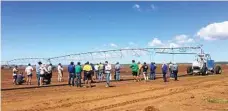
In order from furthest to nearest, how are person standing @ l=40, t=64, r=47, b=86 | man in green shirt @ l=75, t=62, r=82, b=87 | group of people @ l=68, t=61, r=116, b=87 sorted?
person standing @ l=40, t=64, r=47, b=86, man in green shirt @ l=75, t=62, r=82, b=87, group of people @ l=68, t=61, r=116, b=87

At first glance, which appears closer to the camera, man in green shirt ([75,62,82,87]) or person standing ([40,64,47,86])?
man in green shirt ([75,62,82,87])

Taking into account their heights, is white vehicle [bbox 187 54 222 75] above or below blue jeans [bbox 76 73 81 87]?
above

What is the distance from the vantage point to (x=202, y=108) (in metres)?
15.7

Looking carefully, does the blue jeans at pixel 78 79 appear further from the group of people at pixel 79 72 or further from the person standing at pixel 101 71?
the person standing at pixel 101 71

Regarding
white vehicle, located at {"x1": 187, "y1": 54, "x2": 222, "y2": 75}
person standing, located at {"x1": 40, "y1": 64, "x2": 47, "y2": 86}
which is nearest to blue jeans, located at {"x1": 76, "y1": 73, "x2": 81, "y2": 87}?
person standing, located at {"x1": 40, "y1": 64, "x2": 47, "y2": 86}

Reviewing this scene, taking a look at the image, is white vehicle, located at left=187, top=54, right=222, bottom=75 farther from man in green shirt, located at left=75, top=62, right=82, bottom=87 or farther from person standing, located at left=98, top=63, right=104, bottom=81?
man in green shirt, located at left=75, top=62, right=82, bottom=87

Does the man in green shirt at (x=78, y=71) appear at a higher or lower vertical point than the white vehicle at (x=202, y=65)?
lower

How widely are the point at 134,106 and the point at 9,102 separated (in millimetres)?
5385

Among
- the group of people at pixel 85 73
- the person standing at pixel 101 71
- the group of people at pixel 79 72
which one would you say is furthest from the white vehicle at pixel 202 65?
the group of people at pixel 85 73

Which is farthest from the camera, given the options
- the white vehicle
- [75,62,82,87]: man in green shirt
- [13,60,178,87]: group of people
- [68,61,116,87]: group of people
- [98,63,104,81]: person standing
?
the white vehicle

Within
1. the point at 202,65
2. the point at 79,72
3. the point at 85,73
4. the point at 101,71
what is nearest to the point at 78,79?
the point at 79,72

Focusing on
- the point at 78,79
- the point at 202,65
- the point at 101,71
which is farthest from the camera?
the point at 202,65

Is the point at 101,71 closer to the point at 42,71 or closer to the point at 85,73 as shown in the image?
the point at 42,71

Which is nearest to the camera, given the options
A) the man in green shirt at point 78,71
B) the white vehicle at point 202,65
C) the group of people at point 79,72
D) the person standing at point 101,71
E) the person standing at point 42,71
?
the group of people at point 79,72
